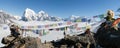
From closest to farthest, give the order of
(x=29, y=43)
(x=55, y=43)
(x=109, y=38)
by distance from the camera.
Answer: (x=109, y=38), (x=29, y=43), (x=55, y=43)

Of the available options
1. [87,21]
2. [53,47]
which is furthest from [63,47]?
[87,21]

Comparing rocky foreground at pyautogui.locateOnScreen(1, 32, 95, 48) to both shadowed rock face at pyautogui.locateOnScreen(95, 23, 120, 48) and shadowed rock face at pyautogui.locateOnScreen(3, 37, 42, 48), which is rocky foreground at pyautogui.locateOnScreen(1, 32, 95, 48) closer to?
shadowed rock face at pyautogui.locateOnScreen(3, 37, 42, 48)

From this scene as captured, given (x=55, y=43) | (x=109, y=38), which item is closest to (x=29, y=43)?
(x=55, y=43)

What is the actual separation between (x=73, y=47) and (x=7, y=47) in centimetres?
428

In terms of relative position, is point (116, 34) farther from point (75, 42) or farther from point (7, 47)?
point (7, 47)

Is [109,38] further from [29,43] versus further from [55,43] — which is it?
[55,43]

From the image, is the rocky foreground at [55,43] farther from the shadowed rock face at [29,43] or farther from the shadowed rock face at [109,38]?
the shadowed rock face at [109,38]

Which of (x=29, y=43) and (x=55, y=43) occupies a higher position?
(x=29, y=43)

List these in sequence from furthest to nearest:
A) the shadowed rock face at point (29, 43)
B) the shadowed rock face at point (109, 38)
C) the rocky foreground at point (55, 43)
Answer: the rocky foreground at point (55, 43)
the shadowed rock face at point (29, 43)
the shadowed rock face at point (109, 38)

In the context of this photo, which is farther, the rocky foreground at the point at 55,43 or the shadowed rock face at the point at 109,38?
the rocky foreground at the point at 55,43

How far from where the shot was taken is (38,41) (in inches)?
561

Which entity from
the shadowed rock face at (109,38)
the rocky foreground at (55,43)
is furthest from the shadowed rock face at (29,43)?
the shadowed rock face at (109,38)

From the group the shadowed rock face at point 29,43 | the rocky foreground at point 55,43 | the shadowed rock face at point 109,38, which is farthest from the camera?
the rocky foreground at point 55,43

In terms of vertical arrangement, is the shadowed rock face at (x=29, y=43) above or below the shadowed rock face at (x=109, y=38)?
below
